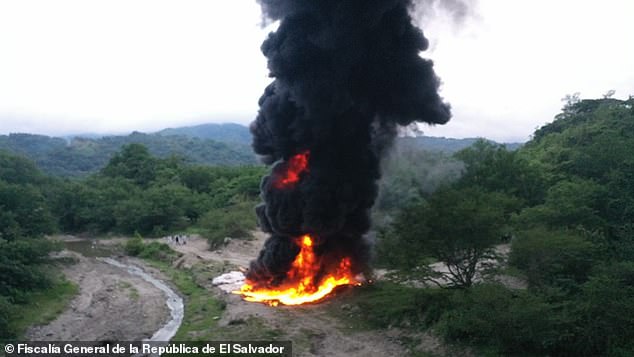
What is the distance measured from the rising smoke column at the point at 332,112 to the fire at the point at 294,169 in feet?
0.22

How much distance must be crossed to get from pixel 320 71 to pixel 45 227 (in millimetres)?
32958

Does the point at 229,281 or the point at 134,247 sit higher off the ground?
the point at 229,281

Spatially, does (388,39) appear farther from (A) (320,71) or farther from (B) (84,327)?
(B) (84,327)

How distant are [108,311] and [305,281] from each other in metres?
12.8

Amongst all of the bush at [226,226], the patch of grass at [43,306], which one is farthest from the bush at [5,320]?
the bush at [226,226]

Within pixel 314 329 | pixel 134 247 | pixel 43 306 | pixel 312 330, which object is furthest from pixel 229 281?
pixel 134 247

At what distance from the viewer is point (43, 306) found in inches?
1411

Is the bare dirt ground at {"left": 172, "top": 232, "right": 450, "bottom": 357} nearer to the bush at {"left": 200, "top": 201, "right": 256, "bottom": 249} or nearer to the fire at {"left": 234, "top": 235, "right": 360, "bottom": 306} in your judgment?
the fire at {"left": 234, "top": 235, "right": 360, "bottom": 306}

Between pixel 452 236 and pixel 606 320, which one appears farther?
pixel 452 236

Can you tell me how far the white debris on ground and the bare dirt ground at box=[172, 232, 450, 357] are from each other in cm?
192

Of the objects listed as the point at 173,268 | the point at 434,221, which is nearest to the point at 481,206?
the point at 434,221

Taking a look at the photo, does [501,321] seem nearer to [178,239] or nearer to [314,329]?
[314,329]

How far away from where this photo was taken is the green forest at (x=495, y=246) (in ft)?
79.0

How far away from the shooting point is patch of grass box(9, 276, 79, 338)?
103 feet
